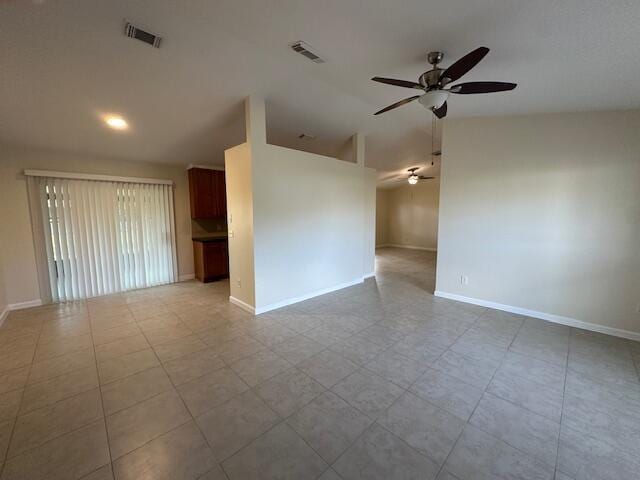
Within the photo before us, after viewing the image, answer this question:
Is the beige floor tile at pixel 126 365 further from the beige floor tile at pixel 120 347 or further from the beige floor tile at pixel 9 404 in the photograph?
the beige floor tile at pixel 9 404

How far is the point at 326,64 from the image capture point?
2.80 m

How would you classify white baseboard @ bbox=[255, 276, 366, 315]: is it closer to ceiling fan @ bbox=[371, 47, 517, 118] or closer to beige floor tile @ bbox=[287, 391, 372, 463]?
beige floor tile @ bbox=[287, 391, 372, 463]

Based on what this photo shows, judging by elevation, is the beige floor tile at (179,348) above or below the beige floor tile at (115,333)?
below

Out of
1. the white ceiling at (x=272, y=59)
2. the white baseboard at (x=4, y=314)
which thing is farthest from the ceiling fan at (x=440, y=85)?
the white baseboard at (x=4, y=314)

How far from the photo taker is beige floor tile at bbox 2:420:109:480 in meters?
1.42

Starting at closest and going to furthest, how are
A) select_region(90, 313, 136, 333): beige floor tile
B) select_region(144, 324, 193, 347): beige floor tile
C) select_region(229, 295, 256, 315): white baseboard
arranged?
select_region(144, 324, 193, 347): beige floor tile, select_region(90, 313, 136, 333): beige floor tile, select_region(229, 295, 256, 315): white baseboard

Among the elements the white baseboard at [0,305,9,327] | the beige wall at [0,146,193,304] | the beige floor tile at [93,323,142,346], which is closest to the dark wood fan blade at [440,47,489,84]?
the beige floor tile at [93,323,142,346]

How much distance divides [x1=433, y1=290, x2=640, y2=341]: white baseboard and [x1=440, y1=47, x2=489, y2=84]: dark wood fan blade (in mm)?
3280

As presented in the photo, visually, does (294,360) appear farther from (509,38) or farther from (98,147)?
(98,147)

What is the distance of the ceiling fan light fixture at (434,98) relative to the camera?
A: 2.29 meters

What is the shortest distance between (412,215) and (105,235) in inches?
374

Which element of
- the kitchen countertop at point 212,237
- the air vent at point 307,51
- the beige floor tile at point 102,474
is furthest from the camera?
the kitchen countertop at point 212,237

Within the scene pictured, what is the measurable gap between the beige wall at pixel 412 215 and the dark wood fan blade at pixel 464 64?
7.90 metres

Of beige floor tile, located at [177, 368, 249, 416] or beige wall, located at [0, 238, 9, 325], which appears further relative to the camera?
beige wall, located at [0, 238, 9, 325]
